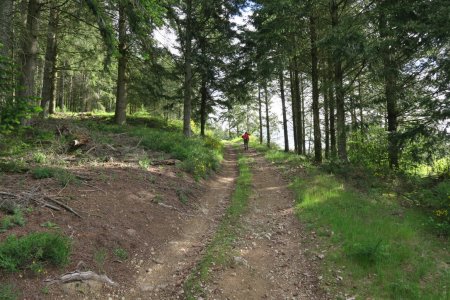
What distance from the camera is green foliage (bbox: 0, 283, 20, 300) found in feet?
12.4

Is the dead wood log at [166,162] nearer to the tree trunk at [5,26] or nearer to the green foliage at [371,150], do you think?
the tree trunk at [5,26]

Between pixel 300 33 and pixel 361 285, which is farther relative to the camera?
pixel 300 33

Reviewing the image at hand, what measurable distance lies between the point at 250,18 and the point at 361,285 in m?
18.8

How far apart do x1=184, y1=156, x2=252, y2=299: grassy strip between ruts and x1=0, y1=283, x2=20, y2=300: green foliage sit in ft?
7.52

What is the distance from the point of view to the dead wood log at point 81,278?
14.7 feet

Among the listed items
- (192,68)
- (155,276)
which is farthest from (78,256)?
(192,68)

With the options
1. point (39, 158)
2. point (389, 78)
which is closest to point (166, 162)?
point (39, 158)

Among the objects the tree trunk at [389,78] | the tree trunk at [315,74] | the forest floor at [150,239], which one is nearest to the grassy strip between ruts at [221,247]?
the forest floor at [150,239]

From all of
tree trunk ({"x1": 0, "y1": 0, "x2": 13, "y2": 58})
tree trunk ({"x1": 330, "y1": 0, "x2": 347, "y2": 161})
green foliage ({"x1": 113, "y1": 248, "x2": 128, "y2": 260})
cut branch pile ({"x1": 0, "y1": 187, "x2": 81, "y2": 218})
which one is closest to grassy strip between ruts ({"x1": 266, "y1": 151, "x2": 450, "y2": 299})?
green foliage ({"x1": 113, "y1": 248, "x2": 128, "y2": 260})

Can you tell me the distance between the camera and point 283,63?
1591 cm

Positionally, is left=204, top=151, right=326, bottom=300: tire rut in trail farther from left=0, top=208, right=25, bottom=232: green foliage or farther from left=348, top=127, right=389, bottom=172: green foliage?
left=348, top=127, right=389, bottom=172: green foliage

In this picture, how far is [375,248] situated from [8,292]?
19.0ft

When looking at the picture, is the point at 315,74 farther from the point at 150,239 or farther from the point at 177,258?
the point at 177,258

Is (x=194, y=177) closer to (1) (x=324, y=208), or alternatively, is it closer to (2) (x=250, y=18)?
(1) (x=324, y=208)
